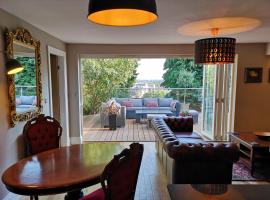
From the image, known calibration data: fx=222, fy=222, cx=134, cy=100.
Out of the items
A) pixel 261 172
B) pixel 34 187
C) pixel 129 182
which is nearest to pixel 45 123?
pixel 34 187

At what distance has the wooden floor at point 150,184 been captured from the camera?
2812 millimetres

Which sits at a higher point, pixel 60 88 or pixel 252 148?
pixel 60 88

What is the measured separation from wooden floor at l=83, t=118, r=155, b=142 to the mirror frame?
8.48ft

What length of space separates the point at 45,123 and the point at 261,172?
334 cm

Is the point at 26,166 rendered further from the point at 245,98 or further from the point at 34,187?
the point at 245,98

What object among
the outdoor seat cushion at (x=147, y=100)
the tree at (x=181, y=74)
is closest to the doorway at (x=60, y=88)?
the outdoor seat cushion at (x=147, y=100)

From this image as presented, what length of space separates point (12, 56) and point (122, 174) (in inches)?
80.6

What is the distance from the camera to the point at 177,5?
7.56 feet

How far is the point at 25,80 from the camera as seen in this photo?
305 centimetres

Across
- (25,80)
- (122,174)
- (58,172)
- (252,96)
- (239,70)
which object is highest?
(239,70)

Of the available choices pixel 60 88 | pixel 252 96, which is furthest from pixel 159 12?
pixel 252 96

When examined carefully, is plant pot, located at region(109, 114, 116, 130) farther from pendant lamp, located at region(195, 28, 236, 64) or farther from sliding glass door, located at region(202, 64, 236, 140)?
pendant lamp, located at region(195, 28, 236, 64)

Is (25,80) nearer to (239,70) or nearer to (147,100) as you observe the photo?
(239,70)

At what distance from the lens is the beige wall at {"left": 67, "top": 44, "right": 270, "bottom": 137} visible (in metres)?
4.99
